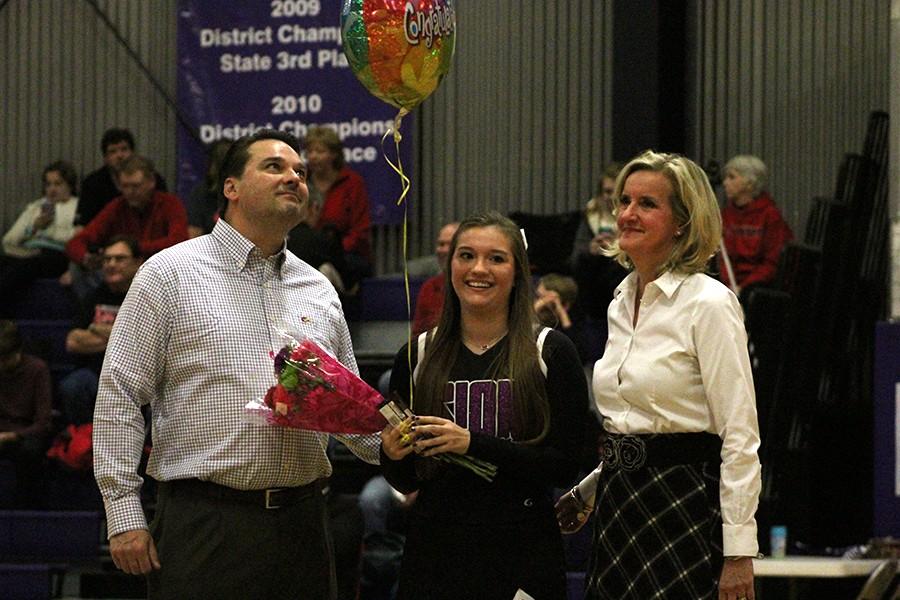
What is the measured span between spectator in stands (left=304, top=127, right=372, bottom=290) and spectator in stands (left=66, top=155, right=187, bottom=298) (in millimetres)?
862

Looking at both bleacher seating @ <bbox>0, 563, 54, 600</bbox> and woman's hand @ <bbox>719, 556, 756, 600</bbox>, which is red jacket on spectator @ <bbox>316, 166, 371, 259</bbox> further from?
woman's hand @ <bbox>719, 556, 756, 600</bbox>

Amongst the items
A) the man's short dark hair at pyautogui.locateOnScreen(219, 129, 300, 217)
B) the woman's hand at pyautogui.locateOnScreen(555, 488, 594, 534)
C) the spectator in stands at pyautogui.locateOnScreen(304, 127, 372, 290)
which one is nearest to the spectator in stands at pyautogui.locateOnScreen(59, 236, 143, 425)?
the spectator in stands at pyautogui.locateOnScreen(304, 127, 372, 290)

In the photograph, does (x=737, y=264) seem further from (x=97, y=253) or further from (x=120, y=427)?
(x=120, y=427)

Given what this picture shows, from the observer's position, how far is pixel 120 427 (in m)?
3.58

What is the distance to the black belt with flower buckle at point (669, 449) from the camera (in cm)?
326

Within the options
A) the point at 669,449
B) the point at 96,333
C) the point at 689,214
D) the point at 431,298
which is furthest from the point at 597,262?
the point at 669,449

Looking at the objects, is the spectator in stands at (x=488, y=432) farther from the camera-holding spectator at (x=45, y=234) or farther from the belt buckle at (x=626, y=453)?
the camera-holding spectator at (x=45, y=234)

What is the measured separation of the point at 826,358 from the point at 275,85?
4.48 meters

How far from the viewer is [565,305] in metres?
7.68

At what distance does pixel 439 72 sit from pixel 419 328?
3.83 meters

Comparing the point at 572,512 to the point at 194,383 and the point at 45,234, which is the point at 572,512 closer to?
the point at 194,383

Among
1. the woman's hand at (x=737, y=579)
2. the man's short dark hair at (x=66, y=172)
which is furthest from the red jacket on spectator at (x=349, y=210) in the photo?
the woman's hand at (x=737, y=579)

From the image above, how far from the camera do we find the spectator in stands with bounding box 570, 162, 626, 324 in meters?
8.66

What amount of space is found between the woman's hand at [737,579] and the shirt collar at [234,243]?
1.46 meters
